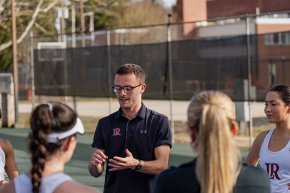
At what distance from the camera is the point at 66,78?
66.7 feet

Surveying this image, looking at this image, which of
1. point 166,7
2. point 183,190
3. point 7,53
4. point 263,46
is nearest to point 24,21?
point 7,53

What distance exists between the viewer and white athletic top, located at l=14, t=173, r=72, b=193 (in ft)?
10.0

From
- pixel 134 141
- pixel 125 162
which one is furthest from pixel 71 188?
pixel 134 141

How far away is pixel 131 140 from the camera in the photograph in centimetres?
489

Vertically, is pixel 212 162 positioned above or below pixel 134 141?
above

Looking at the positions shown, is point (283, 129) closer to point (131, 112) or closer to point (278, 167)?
point (278, 167)

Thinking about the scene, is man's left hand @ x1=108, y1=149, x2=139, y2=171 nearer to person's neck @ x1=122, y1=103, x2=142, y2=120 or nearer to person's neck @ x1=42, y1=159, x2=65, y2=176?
person's neck @ x1=122, y1=103, x2=142, y2=120

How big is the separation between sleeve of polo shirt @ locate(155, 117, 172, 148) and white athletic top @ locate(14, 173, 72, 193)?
1838 millimetres

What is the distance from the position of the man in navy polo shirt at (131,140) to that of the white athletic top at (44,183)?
5.20 ft

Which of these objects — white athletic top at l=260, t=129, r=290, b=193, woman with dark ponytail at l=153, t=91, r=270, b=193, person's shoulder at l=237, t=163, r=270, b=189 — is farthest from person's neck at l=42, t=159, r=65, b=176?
white athletic top at l=260, t=129, r=290, b=193

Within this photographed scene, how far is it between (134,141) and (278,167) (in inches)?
43.1

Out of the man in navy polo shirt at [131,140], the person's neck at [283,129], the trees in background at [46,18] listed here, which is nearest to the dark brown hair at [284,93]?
the person's neck at [283,129]

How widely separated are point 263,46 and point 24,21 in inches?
954

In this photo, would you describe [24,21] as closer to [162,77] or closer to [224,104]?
[162,77]
